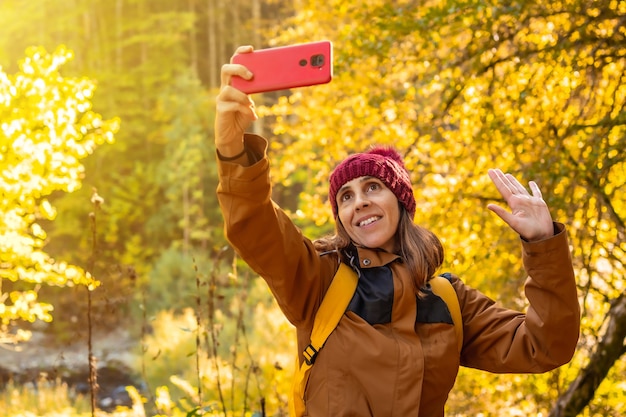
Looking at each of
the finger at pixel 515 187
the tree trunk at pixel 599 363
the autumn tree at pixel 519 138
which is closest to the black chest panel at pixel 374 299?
the finger at pixel 515 187

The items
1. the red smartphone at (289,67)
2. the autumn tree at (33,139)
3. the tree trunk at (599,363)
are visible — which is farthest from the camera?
the autumn tree at (33,139)

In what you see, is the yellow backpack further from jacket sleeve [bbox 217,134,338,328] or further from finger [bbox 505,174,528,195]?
finger [bbox 505,174,528,195]

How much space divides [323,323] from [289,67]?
61 centimetres

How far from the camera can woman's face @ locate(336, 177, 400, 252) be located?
189 cm

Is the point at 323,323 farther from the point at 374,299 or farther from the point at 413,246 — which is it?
the point at 413,246

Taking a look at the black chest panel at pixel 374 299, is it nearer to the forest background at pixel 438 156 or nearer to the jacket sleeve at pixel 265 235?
the jacket sleeve at pixel 265 235

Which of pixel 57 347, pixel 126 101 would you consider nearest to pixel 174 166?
pixel 126 101

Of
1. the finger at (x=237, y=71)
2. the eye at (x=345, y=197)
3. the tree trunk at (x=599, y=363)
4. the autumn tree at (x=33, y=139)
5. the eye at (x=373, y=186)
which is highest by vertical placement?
the autumn tree at (x=33, y=139)

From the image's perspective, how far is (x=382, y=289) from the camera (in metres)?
1.76

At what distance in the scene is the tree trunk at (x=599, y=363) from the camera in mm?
3768

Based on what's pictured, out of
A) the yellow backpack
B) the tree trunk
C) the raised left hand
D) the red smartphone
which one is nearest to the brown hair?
the yellow backpack

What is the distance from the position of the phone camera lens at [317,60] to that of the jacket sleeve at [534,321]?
0.65 m

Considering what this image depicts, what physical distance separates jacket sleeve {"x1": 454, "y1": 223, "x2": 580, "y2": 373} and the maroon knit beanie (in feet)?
0.95

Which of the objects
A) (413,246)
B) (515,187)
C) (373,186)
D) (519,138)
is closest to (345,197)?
(373,186)
